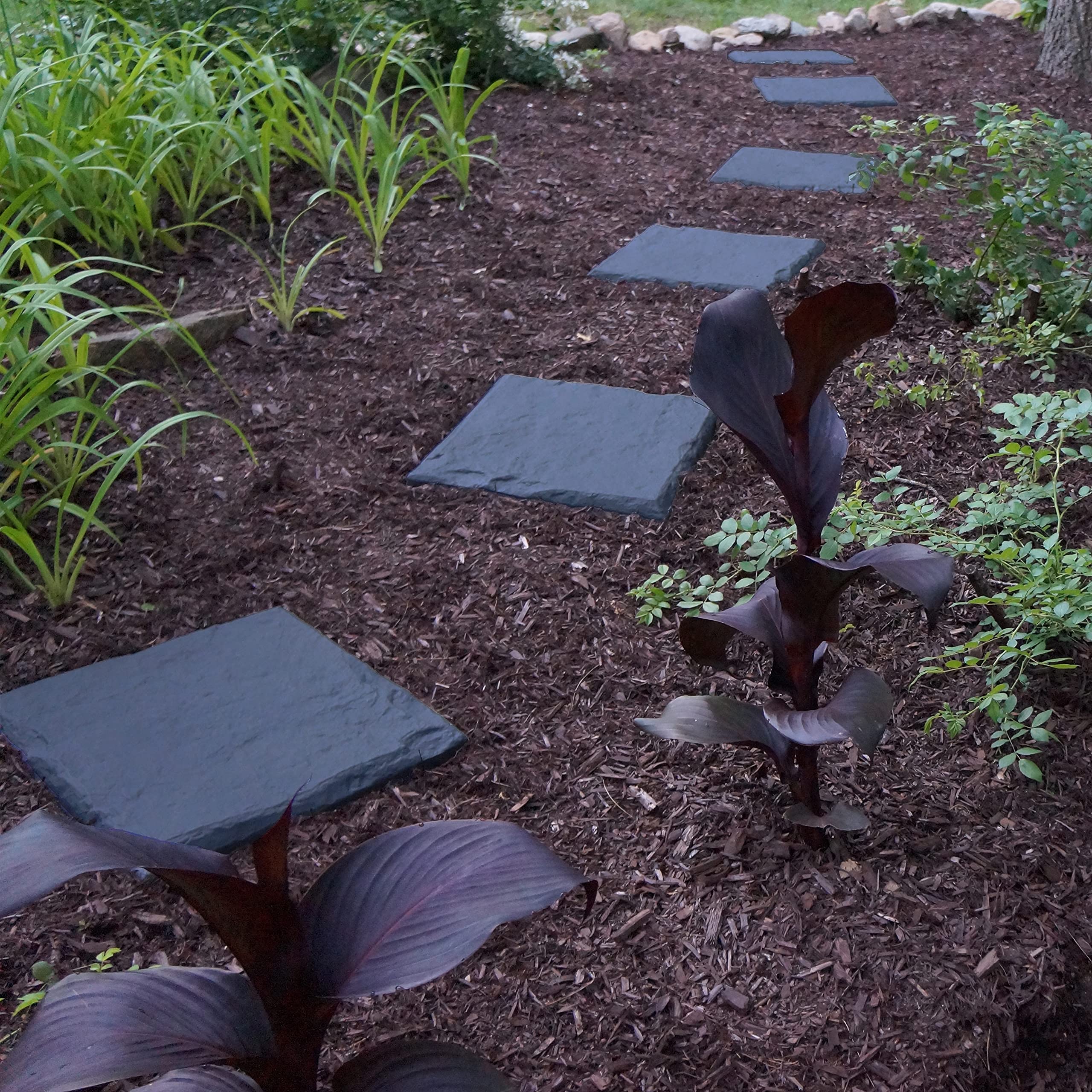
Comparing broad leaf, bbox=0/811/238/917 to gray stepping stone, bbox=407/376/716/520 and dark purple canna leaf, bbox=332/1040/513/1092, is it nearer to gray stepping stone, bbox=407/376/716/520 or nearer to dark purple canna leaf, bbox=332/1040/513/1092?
dark purple canna leaf, bbox=332/1040/513/1092

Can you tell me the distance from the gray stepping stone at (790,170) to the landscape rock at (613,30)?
91.0 inches

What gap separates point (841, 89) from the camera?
5.35 meters

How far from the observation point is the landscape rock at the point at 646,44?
6.34 metres

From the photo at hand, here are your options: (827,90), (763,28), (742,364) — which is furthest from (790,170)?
(742,364)

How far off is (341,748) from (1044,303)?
7.69 feet

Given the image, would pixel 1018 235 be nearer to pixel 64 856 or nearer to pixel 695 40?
pixel 64 856

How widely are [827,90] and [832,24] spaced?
6.61 feet

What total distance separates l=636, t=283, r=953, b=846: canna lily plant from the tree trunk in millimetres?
5021

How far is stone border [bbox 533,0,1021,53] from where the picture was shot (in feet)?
20.7

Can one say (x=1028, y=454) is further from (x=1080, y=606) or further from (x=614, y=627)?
(x=614, y=627)

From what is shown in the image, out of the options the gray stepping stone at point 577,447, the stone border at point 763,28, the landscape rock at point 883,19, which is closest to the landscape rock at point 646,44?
the stone border at point 763,28

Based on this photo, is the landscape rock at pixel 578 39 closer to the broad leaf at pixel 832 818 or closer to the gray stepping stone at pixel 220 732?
the gray stepping stone at pixel 220 732

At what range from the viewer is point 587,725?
1825mm

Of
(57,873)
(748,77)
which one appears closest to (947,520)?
(57,873)
